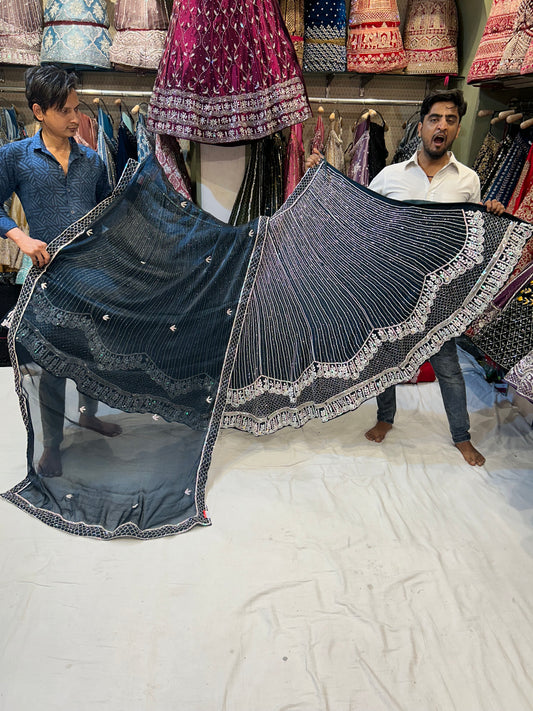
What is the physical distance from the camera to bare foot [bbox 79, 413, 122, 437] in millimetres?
1871

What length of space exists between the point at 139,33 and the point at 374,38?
132 centimetres

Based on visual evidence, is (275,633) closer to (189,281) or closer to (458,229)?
(189,281)

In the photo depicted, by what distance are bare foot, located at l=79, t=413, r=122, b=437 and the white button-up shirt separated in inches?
56.3

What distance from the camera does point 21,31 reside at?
118 inches

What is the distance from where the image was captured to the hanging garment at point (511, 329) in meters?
2.04

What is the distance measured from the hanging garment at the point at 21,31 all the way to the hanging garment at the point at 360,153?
1866 millimetres

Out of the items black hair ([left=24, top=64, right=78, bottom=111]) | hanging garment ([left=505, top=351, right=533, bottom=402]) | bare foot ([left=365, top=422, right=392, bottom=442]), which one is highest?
black hair ([left=24, top=64, right=78, bottom=111])

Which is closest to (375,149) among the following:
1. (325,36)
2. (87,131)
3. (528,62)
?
(325,36)

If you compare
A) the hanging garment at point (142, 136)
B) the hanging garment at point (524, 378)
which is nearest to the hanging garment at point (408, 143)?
the hanging garment at point (142, 136)

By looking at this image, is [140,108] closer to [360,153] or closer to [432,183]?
[360,153]

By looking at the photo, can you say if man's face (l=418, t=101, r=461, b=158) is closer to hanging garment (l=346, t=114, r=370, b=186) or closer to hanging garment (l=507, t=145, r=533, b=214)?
hanging garment (l=507, t=145, r=533, b=214)

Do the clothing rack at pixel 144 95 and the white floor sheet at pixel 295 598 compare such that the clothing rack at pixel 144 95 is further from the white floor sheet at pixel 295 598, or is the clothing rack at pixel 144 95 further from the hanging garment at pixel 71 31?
the white floor sheet at pixel 295 598

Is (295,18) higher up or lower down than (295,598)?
higher up

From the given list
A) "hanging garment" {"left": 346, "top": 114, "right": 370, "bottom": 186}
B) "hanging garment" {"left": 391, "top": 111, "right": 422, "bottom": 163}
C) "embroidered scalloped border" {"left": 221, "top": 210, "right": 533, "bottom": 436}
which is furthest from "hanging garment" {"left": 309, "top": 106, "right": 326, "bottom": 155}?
"embroidered scalloped border" {"left": 221, "top": 210, "right": 533, "bottom": 436}
